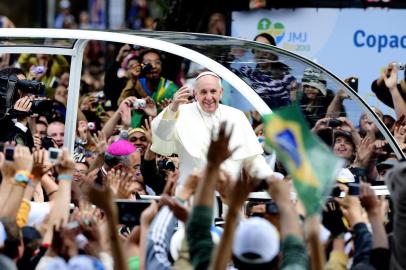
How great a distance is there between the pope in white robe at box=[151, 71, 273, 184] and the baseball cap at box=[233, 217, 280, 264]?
3.21 metres

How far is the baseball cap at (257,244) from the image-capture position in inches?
264

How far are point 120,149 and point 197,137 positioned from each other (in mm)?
761

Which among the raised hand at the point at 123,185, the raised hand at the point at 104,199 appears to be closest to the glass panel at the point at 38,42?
the raised hand at the point at 123,185

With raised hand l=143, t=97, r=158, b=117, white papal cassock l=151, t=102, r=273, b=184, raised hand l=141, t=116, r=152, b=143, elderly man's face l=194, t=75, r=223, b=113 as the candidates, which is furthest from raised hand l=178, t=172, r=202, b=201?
raised hand l=143, t=97, r=158, b=117

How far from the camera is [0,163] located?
8039 millimetres

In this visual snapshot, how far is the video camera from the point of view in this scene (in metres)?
10.8

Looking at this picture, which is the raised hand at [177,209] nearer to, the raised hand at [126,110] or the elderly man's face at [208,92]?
the elderly man's face at [208,92]

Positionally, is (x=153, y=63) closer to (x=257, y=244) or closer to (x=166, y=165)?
(x=166, y=165)

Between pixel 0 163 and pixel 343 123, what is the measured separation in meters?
3.43

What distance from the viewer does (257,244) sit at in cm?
670

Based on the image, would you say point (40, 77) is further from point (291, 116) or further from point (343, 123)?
point (291, 116)

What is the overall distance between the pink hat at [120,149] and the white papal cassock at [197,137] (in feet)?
0.93

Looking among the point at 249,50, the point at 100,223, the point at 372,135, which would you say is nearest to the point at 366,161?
the point at 372,135

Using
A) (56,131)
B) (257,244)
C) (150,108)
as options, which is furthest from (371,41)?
(257,244)
